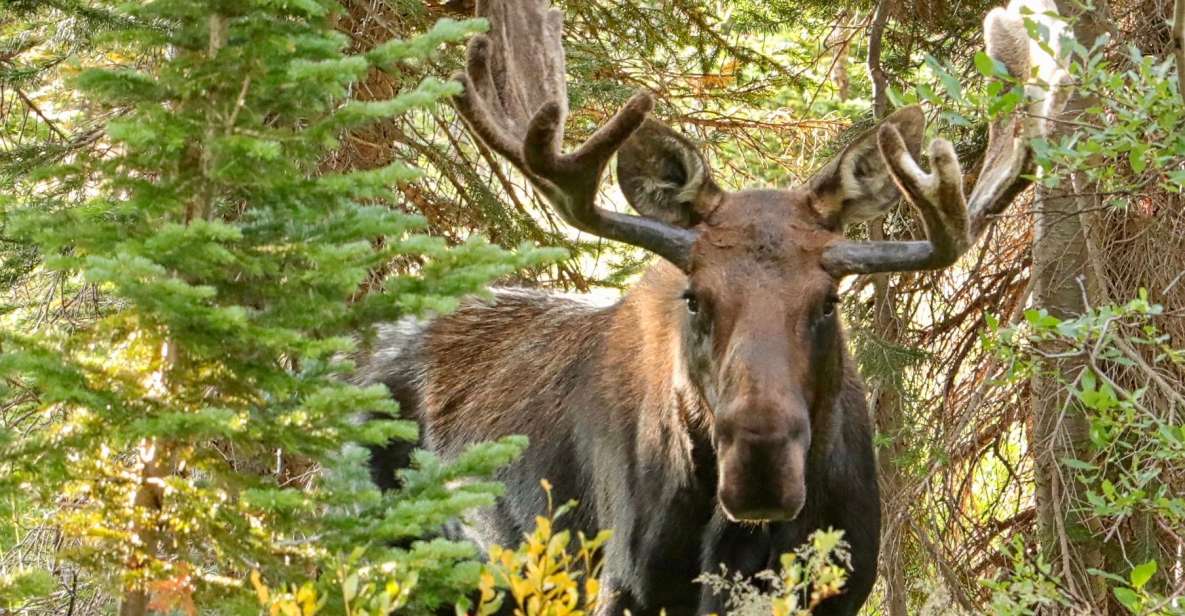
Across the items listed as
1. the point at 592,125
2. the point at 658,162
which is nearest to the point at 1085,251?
the point at 658,162

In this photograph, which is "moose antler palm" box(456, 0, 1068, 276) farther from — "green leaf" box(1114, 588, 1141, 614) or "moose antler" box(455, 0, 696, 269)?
"green leaf" box(1114, 588, 1141, 614)

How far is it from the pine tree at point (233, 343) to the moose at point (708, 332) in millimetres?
687

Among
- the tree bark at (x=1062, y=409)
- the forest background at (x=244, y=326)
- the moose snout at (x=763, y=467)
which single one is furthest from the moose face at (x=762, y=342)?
the tree bark at (x=1062, y=409)

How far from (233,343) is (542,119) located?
1872 mm

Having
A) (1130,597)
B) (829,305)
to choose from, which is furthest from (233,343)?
(1130,597)

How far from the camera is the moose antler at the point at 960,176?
221 inches

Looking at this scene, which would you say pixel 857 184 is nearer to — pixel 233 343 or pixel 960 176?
pixel 960 176

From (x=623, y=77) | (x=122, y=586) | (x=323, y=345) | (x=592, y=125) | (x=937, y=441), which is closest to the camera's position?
(x=323, y=345)

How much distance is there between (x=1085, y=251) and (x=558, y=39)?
289cm

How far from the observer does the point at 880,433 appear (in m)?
8.80

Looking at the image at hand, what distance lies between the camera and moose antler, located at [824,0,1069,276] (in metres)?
5.61

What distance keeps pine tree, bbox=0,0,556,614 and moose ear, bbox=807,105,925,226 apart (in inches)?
73.1

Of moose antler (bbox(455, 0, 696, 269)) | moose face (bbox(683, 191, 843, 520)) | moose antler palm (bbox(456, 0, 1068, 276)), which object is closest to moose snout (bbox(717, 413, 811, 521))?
moose face (bbox(683, 191, 843, 520))

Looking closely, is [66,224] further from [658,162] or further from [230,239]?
[658,162]
